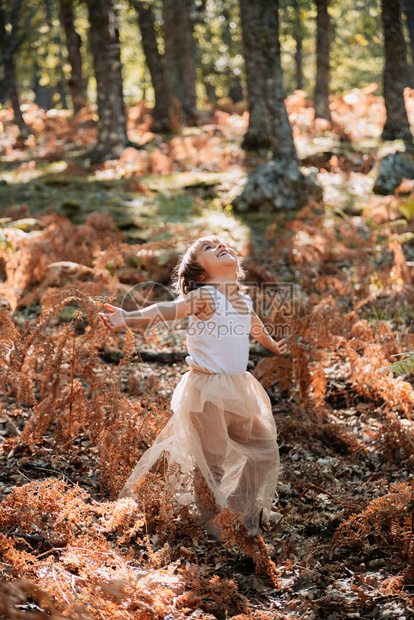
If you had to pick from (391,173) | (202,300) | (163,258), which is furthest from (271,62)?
(202,300)

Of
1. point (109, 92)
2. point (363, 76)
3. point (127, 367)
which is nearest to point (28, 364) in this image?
point (127, 367)

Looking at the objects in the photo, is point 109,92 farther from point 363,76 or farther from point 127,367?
point 363,76

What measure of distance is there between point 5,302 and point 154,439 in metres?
3.47

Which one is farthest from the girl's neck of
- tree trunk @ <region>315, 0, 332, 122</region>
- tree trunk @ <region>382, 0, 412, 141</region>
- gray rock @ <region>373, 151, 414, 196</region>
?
tree trunk @ <region>315, 0, 332, 122</region>

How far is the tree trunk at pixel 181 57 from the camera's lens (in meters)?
17.3

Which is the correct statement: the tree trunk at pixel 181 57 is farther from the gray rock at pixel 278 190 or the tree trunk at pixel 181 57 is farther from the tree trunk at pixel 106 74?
the gray rock at pixel 278 190

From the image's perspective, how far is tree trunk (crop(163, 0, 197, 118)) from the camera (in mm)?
17297

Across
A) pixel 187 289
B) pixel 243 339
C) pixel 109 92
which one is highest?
pixel 109 92

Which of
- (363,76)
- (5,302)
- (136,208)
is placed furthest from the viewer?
(363,76)

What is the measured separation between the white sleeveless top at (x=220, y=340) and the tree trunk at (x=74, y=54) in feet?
56.3

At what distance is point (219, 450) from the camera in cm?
322

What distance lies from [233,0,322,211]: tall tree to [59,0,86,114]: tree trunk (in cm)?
923

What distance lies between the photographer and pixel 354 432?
4.03 m

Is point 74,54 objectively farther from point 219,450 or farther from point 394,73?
point 219,450
